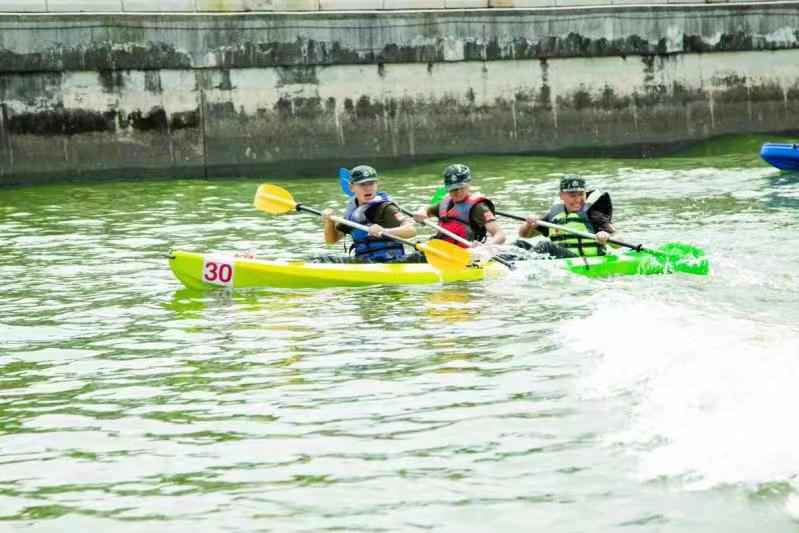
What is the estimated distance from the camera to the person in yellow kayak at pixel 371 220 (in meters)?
13.6

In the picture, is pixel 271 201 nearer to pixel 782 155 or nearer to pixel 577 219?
pixel 577 219

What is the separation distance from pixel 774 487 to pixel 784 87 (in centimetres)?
2287

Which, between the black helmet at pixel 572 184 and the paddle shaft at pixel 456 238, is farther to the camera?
the black helmet at pixel 572 184

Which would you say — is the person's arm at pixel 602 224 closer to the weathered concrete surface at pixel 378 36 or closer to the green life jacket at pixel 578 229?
the green life jacket at pixel 578 229

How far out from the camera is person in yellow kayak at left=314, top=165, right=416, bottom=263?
44.5ft

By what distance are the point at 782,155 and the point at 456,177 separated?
34.7ft

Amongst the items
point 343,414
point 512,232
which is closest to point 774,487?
point 343,414

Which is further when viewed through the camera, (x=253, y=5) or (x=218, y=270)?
(x=253, y=5)

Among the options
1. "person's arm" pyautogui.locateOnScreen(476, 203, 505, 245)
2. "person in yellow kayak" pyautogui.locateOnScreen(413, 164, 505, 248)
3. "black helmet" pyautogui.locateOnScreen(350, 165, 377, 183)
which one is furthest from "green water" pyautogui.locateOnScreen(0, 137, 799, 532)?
"black helmet" pyautogui.locateOnScreen(350, 165, 377, 183)

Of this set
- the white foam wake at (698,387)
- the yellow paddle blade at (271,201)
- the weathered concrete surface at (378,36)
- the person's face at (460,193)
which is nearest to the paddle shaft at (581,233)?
the person's face at (460,193)

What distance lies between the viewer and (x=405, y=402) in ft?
28.3

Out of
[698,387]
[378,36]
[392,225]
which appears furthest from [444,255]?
[378,36]

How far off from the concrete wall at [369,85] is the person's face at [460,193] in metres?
11.8

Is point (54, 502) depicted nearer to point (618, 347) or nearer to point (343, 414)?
point (343, 414)
